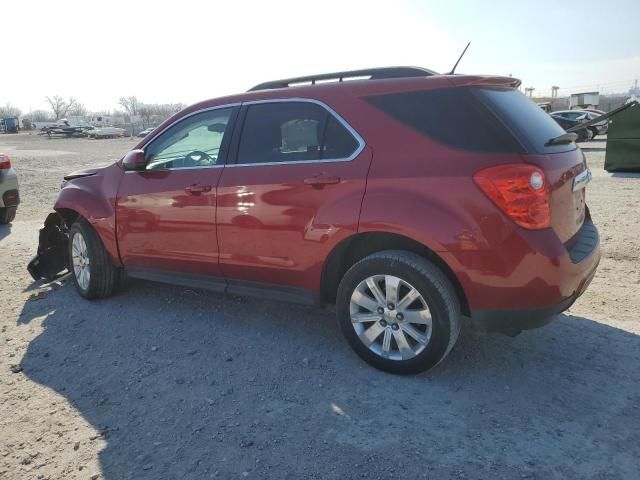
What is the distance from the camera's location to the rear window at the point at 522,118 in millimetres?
2910

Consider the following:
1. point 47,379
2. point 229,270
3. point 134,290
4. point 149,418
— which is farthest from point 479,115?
point 134,290

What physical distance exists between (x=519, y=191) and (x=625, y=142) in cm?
1216

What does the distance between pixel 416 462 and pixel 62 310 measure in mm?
3580

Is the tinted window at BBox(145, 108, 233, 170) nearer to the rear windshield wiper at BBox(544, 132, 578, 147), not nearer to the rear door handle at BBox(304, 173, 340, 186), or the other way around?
the rear door handle at BBox(304, 173, 340, 186)

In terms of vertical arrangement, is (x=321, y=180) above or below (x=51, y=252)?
above

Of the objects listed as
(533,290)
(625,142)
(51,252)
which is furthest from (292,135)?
(625,142)

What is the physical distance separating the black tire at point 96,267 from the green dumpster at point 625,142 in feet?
41.8

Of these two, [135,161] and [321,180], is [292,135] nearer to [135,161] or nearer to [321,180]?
[321,180]

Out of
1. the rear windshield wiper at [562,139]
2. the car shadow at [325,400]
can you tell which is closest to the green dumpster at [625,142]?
the car shadow at [325,400]

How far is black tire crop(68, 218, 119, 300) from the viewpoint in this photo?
4.69 metres

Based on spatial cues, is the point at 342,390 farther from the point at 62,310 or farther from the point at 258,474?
the point at 62,310

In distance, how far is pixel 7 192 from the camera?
27.3 ft

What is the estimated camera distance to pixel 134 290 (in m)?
5.11

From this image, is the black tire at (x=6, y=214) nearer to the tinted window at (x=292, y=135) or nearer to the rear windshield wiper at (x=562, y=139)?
the tinted window at (x=292, y=135)
